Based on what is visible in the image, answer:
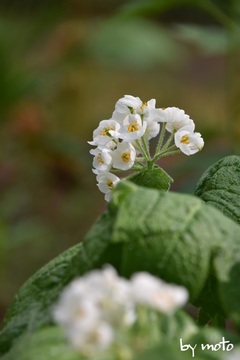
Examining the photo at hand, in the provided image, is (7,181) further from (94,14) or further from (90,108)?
(94,14)

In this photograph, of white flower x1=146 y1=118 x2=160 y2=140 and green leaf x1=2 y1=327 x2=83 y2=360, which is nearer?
green leaf x1=2 y1=327 x2=83 y2=360

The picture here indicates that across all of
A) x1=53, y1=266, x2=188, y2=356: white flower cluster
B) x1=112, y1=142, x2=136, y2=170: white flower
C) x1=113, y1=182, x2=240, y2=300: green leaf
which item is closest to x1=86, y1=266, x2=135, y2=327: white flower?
x1=53, y1=266, x2=188, y2=356: white flower cluster

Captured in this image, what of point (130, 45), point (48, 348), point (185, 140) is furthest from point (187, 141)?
point (130, 45)

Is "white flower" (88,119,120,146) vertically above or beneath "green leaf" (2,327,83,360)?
above

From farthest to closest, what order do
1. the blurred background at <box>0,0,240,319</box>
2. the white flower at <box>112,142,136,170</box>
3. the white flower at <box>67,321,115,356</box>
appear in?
the blurred background at <box>0,0,240,319</box> < the white flower at <box>112,142,136,170</box> < the white flower at <box>67,321,115,356</box>

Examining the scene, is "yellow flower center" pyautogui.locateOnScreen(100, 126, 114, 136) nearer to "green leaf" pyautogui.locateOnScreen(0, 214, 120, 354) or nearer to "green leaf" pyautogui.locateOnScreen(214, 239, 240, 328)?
"green leaf" pyautogui.locateOnScreen(0, 214, 120, 354)

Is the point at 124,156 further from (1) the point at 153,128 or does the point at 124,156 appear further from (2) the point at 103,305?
(2) the point at 103,305

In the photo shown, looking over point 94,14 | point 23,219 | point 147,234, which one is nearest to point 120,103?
point 147,234
